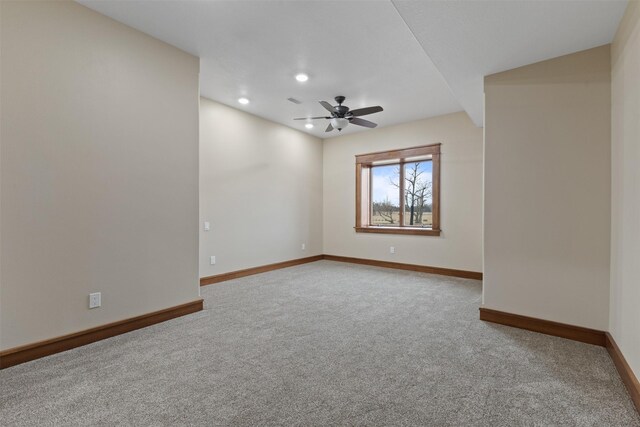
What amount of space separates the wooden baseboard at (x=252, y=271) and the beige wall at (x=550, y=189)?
3.68 meters

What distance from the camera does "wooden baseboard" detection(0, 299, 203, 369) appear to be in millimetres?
2166

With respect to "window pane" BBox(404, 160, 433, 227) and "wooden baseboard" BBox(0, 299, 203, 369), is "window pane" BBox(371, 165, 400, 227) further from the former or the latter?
"wooden baseboard" BBox(0, 299, 203, 369)

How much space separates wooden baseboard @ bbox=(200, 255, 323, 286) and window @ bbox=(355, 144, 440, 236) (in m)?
1.37

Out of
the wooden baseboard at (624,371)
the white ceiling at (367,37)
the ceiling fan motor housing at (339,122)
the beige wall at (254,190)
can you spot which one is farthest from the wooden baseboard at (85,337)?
the wooden baseboard at (624,371)

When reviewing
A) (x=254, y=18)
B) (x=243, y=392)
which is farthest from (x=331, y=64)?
(x=243, y=392)

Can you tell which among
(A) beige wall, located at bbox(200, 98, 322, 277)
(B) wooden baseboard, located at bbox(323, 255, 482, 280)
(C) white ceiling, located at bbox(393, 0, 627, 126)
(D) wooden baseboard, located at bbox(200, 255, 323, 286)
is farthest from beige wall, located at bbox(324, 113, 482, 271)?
(C) white ceiling, located at bbox(393, 0, 627, 126)

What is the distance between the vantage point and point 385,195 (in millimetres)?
6516

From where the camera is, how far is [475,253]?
5086 mm

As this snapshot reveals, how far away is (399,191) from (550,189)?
353 centimetres

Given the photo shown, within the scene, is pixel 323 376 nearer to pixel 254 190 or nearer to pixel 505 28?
pixel 505 28

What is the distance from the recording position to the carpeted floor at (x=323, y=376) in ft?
5.44

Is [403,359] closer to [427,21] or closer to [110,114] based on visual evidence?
[427,21]

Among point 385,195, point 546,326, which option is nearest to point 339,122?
point 385,195

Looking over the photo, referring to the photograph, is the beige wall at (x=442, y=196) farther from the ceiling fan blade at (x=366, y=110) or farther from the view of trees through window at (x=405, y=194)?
the ceiling fan blade at (x=366, y=110)
